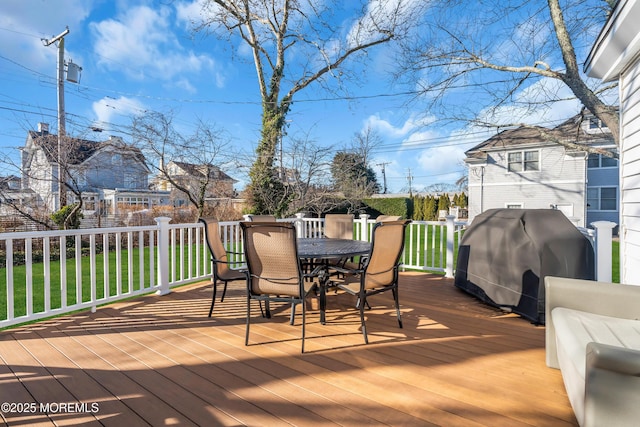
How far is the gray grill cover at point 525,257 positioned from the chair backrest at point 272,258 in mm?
2157

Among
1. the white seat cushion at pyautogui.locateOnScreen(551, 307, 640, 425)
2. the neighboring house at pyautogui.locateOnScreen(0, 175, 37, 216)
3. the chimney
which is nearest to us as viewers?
the white seat cushion at pyautogui.locateOnScreen(551, 307, 640, 425)

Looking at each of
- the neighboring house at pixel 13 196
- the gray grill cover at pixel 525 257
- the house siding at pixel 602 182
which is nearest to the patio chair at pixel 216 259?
the gray grill cover at pixel 525 257

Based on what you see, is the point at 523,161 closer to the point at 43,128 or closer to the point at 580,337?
the point at 580,337

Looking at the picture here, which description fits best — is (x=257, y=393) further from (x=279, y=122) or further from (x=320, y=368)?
(x=279, y=122)

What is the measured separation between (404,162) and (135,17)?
2242 centimetres

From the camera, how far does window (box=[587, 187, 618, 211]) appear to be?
14.0m

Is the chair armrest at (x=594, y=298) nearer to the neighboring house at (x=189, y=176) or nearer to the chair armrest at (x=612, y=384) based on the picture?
the chair armrest at (x=612, y=384)

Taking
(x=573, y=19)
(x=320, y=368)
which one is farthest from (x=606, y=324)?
(x=573, y=19)

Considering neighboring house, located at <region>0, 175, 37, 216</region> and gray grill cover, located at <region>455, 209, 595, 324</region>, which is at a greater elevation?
neighboring house, located at <region>0, 175, 37, 216</region>

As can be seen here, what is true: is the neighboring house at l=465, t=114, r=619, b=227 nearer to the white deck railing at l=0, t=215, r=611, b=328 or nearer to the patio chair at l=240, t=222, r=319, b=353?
the white deck railing at l=0, t=215, r=611, b=328

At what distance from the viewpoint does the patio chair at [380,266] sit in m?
Answer: 2.71

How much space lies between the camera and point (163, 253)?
158 inches

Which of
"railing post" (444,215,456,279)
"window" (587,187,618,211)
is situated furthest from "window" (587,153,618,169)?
"railing post" (444,215,456,279)

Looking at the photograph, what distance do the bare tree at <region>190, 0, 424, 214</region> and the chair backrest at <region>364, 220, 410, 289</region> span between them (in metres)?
5.67
